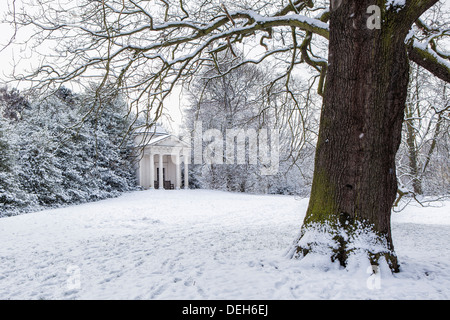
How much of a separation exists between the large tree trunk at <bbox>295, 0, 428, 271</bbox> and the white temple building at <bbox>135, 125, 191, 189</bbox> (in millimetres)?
21685

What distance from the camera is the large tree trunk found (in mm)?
3496

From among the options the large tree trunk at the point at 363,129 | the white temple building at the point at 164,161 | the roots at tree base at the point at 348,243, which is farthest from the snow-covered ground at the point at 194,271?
the white temple building at the point at 164,161

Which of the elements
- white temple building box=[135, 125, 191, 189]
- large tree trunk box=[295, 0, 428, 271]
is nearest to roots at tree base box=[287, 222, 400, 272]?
large tree trunk box=[295, 0, 428, 271]

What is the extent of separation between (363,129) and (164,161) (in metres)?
26.6

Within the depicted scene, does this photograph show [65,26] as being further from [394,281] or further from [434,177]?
[434,177]

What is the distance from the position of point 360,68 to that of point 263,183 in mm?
20882

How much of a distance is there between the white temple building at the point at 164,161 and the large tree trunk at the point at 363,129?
21685 mm

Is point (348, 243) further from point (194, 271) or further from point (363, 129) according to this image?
point (194, 271)

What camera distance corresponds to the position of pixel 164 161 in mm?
29125

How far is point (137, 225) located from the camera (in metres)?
8.61
